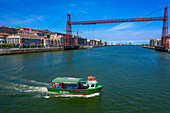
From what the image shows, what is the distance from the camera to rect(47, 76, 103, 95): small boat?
14.1 m

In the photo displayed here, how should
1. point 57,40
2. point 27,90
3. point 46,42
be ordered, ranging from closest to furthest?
point 27,90
point 46,42
point 57,40

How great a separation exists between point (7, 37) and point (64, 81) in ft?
286

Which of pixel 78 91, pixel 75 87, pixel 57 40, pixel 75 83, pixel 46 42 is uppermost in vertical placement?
pixel 57 40

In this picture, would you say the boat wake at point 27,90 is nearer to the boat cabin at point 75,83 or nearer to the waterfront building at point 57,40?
the boat cabin at point 75,83

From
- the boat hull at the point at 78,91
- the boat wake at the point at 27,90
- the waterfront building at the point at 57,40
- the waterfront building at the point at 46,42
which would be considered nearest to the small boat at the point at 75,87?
the boat hull at the point at 78,91

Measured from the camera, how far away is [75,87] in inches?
569

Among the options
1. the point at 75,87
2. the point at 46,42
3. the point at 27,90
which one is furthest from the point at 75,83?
the point at 46,42

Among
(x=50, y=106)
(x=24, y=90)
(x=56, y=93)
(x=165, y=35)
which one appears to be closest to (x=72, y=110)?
(x=50, y=106)

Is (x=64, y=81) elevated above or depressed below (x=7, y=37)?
below

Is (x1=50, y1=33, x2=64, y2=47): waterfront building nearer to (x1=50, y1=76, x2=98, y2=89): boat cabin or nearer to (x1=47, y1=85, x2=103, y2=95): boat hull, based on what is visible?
(x1=50, y1=76, x2=98, y2=89): boat cabin

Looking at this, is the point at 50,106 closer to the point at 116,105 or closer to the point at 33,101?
the point at 33,101

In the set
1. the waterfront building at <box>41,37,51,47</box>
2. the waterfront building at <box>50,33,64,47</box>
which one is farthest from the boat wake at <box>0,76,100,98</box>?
the waterfront building at <box>50,33,64,47</box>

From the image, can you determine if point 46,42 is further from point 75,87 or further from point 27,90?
point 75,87

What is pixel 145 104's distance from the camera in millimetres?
12383
